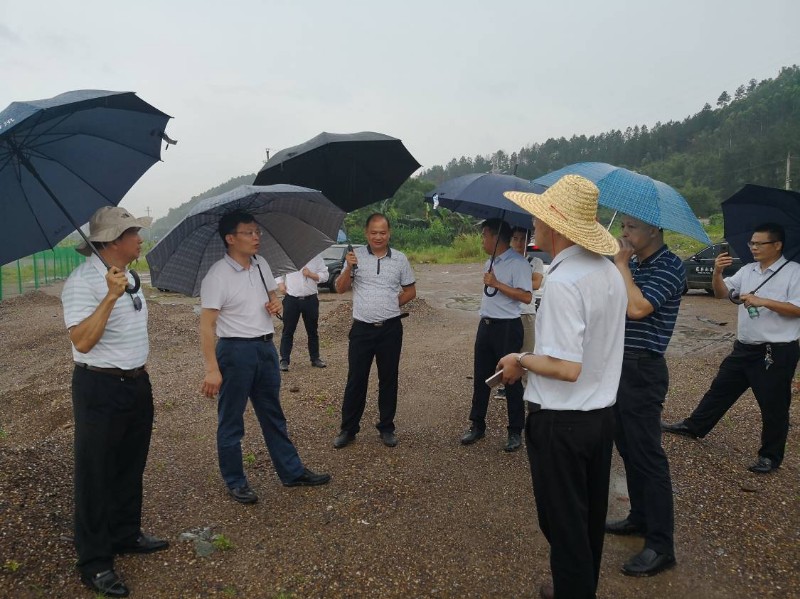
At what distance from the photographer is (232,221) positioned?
3.45m

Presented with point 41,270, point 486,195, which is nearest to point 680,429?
point 486,195

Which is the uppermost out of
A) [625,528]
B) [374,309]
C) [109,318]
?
[109,318]

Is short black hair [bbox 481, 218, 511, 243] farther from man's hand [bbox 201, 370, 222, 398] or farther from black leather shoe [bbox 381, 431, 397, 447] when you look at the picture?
man's hand [bbox 201, 370, 222, 398]

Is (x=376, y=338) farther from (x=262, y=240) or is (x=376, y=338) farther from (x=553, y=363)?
(x=553, y=363)

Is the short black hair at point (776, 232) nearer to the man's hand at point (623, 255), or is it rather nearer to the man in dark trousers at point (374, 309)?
the man's hand at point (623, 255)

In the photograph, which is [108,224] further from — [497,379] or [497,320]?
[497,320]

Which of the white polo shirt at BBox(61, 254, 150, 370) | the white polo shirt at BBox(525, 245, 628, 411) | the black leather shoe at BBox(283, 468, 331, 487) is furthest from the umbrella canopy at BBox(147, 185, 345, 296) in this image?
the white polo shirt at BBox(525, 245, 628, 411)

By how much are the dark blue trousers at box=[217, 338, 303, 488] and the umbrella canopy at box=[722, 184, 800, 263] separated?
347 centimetres

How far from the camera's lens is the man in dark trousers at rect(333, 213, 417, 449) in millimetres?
4434

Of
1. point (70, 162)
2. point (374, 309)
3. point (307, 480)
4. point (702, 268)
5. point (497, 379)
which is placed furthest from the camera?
point (702, 268)

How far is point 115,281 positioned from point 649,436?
112 inches

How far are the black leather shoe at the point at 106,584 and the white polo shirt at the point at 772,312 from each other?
4.41 metres

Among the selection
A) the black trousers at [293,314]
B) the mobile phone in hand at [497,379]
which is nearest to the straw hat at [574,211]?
the mobile phone in hand at [497,379]

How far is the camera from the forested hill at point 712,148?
4747 cm
